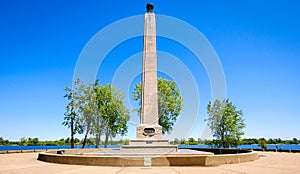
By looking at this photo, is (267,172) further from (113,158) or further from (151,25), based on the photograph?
(151,25)

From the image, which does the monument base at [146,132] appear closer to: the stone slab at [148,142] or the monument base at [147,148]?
the stone slab at [148,142]

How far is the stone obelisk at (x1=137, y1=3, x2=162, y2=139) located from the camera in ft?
72.3

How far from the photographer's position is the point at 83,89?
38750 mm

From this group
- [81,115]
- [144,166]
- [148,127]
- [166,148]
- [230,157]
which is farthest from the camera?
[81,115]

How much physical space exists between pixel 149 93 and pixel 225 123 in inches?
944

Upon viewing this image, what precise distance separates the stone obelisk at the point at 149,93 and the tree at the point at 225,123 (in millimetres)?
23089

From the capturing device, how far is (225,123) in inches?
1649

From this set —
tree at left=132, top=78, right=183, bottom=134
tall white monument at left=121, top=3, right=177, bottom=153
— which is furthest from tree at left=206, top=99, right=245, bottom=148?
tall white monument at left=121, top=3, right=177, bottom=153

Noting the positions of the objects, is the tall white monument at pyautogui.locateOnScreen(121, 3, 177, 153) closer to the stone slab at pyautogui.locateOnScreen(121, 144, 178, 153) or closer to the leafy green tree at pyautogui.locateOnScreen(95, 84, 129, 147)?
the stone slab at pyautogui.locateOnScreen(121, 144, 178, 153)

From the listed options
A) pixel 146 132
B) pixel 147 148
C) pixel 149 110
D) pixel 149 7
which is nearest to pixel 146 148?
pixel 147 148

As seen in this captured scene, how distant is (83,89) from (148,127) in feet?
66.0

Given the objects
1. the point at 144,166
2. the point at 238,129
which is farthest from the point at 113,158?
the point at 238,129

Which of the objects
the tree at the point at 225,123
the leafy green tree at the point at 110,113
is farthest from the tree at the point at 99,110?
the tree at the point at 225,123

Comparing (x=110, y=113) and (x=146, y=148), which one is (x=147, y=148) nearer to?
(x=146, y=148)
